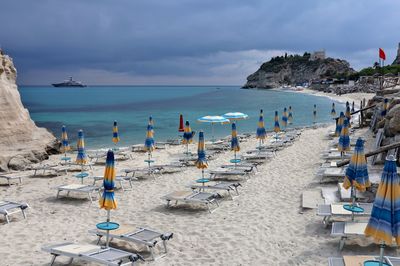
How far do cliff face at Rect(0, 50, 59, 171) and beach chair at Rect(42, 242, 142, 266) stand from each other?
10.8 meters

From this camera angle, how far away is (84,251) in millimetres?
6488

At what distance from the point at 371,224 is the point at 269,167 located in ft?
33.5

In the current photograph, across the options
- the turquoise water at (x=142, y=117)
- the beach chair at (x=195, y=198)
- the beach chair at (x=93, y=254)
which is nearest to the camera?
the beach chair at (x=93, y=254)

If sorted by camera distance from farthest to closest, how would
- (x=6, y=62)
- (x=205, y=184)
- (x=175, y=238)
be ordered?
(x=6, y=62) < (x=205, y=184) < (x=175, y=238)

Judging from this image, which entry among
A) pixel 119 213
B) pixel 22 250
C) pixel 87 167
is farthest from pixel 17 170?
pixel 22 250

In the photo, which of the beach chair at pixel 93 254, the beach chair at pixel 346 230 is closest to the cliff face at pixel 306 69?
the beach chair at pixel 346 230

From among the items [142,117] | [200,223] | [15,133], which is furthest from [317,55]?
[200,223]

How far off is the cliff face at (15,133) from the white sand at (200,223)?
12.7 ft

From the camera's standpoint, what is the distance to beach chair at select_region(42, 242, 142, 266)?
242 inches

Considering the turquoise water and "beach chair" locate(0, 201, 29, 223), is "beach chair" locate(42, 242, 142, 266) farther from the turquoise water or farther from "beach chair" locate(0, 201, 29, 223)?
the turquoise water

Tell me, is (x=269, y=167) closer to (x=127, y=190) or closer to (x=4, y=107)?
(x=127, y=190)

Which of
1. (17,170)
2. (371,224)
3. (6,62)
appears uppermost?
(6,62)

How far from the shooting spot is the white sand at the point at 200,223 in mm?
7238

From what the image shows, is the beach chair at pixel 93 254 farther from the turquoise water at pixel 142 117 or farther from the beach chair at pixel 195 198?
the turquoise water at pixel 142 117
